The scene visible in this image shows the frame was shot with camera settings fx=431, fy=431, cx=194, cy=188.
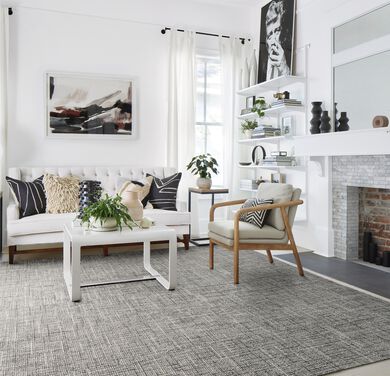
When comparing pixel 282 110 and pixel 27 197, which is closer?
pixel 27 197

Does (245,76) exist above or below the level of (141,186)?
above

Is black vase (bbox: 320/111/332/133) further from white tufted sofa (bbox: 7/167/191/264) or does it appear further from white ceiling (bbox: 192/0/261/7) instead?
white ceiling (bbox: 192/0/261/7)

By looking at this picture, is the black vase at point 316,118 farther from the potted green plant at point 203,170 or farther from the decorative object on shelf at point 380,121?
the potted green plant at point 203,170

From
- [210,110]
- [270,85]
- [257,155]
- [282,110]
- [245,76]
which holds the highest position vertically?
[245,76]

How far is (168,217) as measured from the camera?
468cm

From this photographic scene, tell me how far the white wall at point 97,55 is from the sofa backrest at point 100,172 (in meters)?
0.27

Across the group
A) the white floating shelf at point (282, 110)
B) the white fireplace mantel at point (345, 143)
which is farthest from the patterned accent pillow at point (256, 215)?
the white floating shelf at point (282, 110)

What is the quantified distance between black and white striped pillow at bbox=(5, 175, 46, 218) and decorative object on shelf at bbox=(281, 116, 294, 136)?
2.90 m

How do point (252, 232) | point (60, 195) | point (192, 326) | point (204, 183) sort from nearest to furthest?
point (192, 326), point (252, 232), point (60, 195), point (204, 183)

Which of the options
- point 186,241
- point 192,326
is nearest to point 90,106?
point 186,241

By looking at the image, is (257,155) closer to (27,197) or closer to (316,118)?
(316,118)

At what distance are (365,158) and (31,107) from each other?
3746 millimetres

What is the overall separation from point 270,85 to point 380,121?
76.5 inches

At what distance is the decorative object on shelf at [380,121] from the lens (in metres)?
3.68
